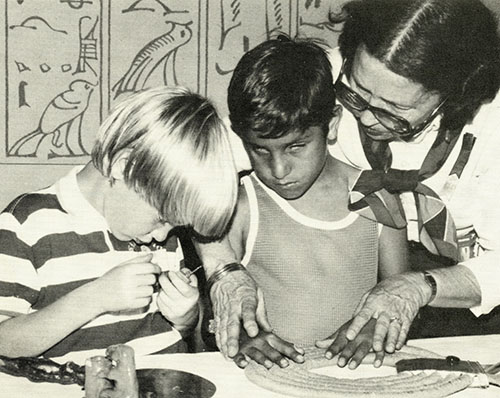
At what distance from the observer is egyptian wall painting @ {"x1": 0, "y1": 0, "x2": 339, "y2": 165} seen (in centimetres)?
216

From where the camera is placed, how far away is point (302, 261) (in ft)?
5.63

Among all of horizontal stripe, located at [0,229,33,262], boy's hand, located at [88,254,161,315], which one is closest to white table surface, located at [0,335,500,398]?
boy's hand, located at [88,254,161,315]

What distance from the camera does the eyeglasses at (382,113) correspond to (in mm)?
1506

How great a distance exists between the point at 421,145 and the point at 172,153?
2.21 ft

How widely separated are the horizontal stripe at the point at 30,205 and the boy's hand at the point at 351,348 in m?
0.60

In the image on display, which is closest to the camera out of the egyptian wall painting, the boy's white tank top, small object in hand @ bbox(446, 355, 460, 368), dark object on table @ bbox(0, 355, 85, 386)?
dark object on table @ bbox(0, 355, 85, 386)

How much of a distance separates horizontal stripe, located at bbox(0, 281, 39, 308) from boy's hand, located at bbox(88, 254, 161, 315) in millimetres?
168

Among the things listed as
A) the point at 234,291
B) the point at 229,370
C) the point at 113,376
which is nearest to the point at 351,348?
the point at 229,370

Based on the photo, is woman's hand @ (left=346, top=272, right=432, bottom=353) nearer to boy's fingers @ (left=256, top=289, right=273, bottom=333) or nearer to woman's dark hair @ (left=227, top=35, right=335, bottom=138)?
boy's fingers @ (left=256, top=289, right=273, bottom=333)

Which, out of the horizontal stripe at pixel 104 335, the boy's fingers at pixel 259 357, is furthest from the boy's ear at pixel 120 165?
the boy's fingers at pixel 259 357

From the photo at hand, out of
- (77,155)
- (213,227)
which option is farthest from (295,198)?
(77,155)

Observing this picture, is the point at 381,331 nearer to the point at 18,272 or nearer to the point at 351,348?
the point at 351,348

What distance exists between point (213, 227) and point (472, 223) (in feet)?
2.37

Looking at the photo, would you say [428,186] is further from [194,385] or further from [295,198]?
[194,385]
